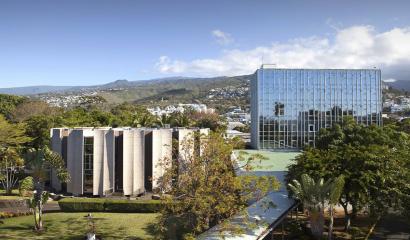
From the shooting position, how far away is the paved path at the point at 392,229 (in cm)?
2803

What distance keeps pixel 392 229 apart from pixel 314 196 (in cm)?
821

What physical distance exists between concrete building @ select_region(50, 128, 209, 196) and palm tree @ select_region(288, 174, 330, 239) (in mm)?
15634

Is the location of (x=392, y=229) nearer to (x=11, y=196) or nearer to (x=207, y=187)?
(x=207, y=187)

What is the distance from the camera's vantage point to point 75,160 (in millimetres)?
40531

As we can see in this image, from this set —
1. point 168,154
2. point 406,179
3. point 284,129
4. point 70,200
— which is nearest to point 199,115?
point 284,129

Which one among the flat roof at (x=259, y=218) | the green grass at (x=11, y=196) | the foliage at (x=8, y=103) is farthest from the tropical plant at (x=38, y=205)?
the foliage at (x=8, y=103)

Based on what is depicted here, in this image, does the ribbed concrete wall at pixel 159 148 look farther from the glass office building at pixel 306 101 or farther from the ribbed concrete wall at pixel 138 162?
the glass office building at pixel 306 101

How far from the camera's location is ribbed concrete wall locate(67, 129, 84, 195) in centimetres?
4009

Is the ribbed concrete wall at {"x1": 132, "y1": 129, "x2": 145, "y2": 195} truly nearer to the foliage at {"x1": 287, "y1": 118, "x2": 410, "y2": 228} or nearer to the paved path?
the foliage at {"x1": 287, "y1": 118, "x2": 410, "y2": 228}

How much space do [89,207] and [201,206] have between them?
14.9m

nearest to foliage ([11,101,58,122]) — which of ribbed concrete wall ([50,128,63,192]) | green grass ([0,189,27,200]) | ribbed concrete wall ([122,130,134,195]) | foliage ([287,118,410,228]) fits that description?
green grass ([0,189,27,200])

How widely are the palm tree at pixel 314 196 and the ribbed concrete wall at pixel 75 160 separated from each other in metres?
22.2

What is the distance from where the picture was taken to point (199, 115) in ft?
396

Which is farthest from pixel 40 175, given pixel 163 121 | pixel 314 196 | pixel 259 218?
pixel 163 121
